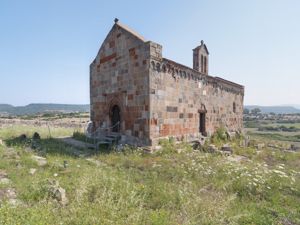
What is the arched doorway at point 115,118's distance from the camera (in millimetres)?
12904

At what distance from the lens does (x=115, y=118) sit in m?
13.3

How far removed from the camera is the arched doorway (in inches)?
508

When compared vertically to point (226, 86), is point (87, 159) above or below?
below

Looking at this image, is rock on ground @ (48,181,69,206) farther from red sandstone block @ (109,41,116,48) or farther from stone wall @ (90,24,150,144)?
red sandstone block @ (109,41,116,48)

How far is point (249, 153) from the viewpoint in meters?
A: 12.2

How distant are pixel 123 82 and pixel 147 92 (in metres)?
2.22

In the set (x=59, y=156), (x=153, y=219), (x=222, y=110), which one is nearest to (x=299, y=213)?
(x=153, y=219)

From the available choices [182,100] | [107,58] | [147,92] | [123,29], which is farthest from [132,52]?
[182,100]

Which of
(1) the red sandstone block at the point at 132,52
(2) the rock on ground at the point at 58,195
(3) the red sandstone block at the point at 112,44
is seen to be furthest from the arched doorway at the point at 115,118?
(2) the rock on ground at the point at 58,195

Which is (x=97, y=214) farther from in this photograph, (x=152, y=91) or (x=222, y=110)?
(x=222, y=110)

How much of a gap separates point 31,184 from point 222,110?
14.3 metres

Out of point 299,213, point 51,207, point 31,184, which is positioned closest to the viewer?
point 51,207

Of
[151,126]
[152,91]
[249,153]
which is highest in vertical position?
[152,91]

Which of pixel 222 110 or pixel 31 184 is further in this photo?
pixel 222 110
